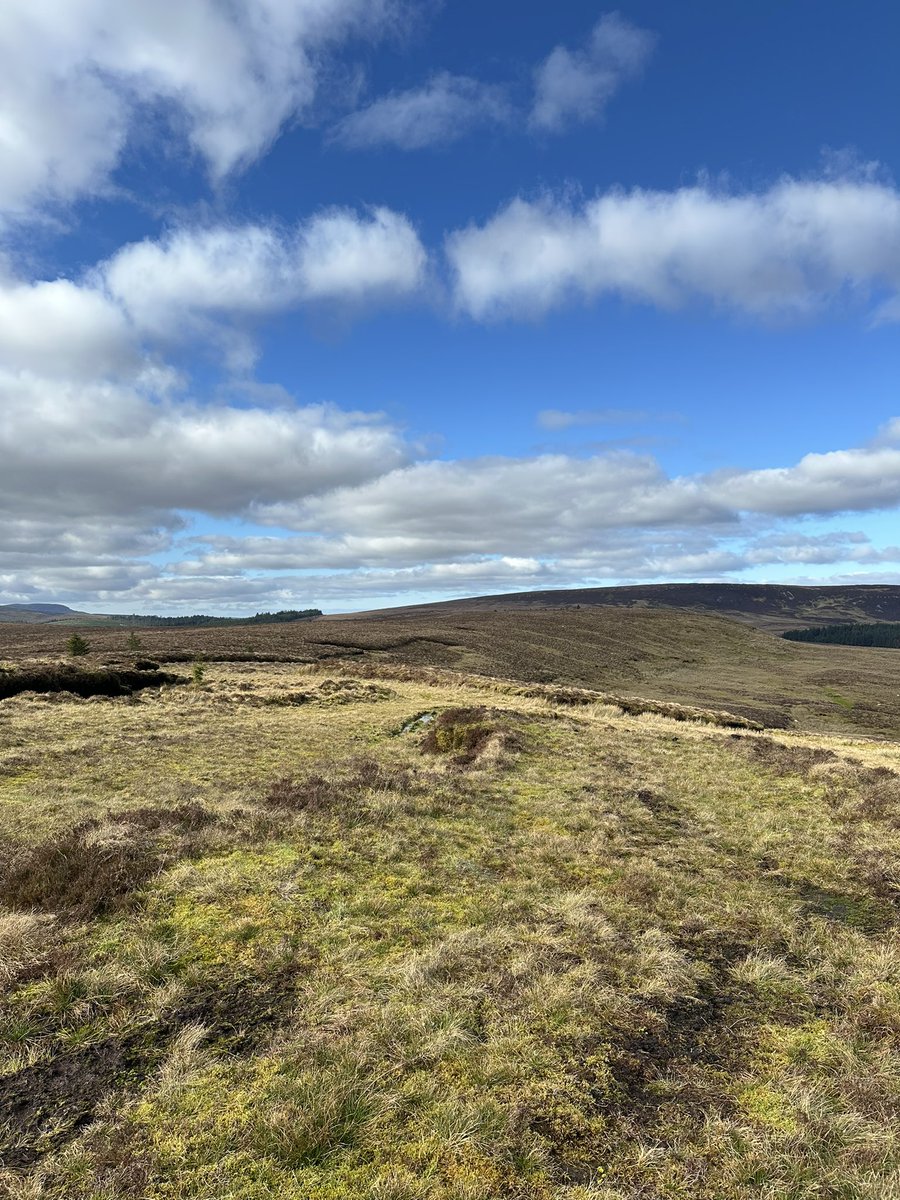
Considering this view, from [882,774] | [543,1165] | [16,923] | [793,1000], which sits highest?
[16,923]

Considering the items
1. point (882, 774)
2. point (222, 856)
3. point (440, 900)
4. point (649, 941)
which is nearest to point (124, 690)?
point (222, 856)

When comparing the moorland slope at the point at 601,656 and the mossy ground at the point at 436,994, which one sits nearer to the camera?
the mossy ground at the point at 436,994

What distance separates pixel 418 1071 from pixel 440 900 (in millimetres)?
4244

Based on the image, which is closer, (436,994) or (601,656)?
(436,994)

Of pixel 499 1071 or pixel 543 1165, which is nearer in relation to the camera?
pixel 543 1165

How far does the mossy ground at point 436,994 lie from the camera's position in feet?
17.1

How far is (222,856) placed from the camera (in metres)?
11.4

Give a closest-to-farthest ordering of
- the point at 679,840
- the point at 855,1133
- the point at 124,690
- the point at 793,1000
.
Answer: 1. the point at 855,1133
2. the point at 793,1000
3. the point at 679,840
4. the point at 124,690

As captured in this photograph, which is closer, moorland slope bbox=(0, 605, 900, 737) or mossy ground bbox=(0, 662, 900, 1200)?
mossy ground bbox=(0, 662, 900, 1200)

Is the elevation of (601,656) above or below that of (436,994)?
below

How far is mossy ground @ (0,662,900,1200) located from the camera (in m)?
5.20

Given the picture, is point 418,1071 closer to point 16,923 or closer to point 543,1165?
point 543,1165

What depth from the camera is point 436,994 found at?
7461 mm

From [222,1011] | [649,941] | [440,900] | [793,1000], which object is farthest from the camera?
[440,900]
